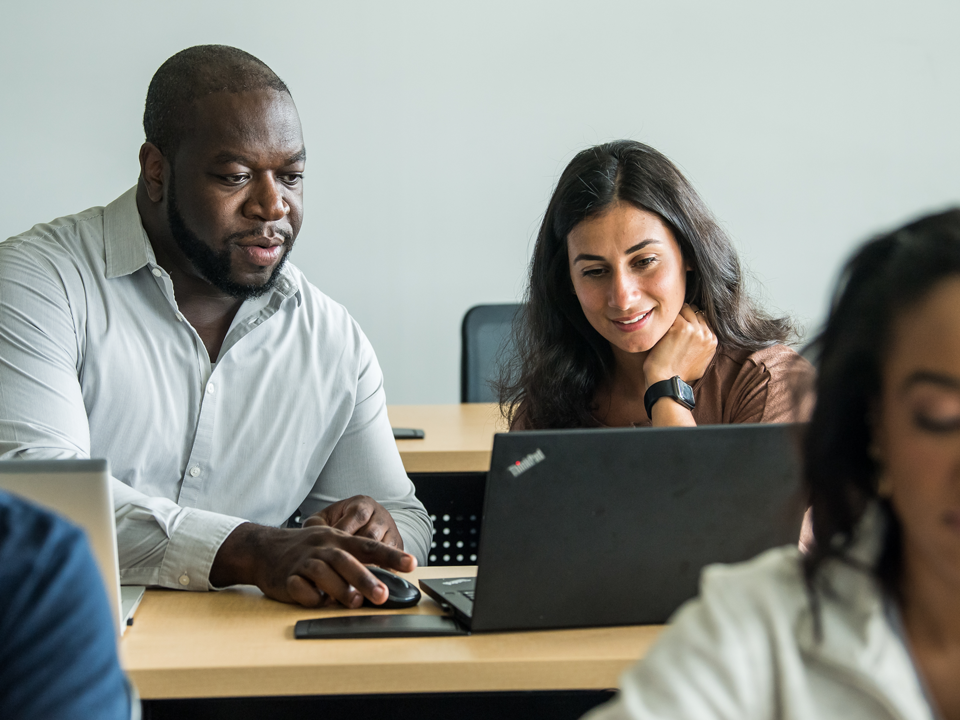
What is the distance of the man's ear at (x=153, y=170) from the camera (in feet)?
5.41

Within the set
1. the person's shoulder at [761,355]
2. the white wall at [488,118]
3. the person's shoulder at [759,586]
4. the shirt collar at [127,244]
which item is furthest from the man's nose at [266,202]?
the white wall at [488,118]

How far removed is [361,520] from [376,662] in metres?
0.42

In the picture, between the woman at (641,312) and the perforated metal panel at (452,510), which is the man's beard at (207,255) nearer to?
the woman at (641,312)

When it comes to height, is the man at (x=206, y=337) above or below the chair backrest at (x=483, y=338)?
above

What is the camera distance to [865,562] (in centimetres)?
65

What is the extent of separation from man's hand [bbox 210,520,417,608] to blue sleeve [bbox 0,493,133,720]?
54 centimetres

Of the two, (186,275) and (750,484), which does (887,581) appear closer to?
(750,484)

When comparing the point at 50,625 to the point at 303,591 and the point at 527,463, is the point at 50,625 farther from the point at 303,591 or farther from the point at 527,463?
the point at 303,591

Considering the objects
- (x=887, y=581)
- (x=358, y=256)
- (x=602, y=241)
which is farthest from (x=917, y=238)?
(x=358, y=256)

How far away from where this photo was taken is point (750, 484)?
1.00m

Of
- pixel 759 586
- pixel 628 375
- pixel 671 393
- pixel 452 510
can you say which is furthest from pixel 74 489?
pixel 452 510

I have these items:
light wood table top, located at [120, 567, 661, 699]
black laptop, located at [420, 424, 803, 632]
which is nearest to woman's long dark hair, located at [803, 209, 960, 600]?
black laptop, located at [420, 424, 803, 632]

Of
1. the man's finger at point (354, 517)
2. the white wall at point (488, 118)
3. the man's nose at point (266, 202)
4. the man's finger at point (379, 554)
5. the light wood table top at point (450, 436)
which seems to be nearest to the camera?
the man's finger at point (379, 554)

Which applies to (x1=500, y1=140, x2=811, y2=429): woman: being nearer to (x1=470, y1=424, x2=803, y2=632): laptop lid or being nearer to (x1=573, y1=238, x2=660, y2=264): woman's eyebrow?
(x1=573, y1=238, x2=660, y2=264): woman's eyebrow
